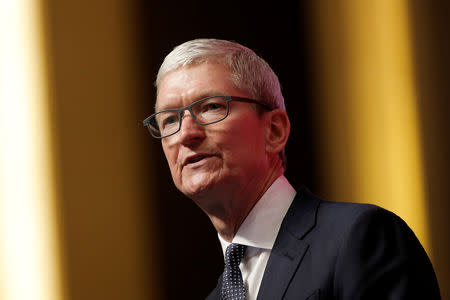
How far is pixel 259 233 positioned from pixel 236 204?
0.08 metres

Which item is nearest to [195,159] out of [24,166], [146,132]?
[146,132]

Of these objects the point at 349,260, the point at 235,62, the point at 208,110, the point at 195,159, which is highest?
the point at 235,62

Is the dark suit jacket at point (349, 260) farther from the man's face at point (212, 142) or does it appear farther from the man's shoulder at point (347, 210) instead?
the man's face at point (212, 142)

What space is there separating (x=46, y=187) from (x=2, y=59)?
0.44 meters

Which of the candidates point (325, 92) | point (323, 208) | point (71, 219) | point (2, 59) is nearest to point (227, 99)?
point (323, 208)

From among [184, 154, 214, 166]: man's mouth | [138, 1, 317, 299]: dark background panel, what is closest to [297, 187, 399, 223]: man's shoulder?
[184, 154, 214, 166]: man's mouth

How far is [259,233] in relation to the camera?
1.18m

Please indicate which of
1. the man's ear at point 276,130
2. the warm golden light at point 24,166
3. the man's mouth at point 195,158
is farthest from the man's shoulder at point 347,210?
the warm golden light at point 24,166

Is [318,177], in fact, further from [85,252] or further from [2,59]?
[2,59]

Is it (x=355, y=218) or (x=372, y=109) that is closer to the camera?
(x=355, y=218)

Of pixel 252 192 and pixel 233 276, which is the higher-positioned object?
pixel 252 192

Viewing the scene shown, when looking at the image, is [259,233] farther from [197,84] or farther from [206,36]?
[206,36]

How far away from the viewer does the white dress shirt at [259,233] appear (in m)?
1.16

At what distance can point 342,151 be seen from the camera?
178 cm
